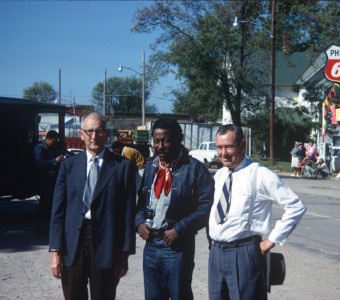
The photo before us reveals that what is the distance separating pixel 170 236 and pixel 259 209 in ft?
2.09

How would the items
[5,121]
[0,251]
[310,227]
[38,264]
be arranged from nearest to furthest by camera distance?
[38,264], [0,251], [310,227], [5,121]

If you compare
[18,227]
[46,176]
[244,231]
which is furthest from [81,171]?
[18,227]

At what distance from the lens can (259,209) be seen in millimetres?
3387

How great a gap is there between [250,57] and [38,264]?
3038cm

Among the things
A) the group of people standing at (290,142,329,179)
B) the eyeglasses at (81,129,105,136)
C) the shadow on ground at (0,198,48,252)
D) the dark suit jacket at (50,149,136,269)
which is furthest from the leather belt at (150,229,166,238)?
the group of people standing at (290,142,329,179)

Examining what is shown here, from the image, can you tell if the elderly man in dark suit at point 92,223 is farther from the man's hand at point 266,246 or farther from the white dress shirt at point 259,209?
the man's hand at point 266,246

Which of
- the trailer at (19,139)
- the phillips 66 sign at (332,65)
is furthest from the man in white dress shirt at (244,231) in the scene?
the phillips 66 sign at (332,65)

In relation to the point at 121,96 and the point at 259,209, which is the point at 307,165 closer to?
the point at 259,209

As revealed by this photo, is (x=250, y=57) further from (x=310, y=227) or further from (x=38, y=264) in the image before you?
(x=38, y=264)

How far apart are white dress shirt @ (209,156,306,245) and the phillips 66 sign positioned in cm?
2250

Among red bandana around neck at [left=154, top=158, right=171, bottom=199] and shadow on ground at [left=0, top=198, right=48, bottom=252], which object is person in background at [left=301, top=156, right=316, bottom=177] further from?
red bandana around neck at [left=154, top=158, right=171, bottom=199]

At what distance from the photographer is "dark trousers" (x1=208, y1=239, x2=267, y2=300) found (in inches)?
129

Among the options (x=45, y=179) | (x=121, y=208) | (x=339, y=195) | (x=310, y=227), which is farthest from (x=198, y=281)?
(x=339, y=195)

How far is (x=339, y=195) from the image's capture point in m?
17.3
